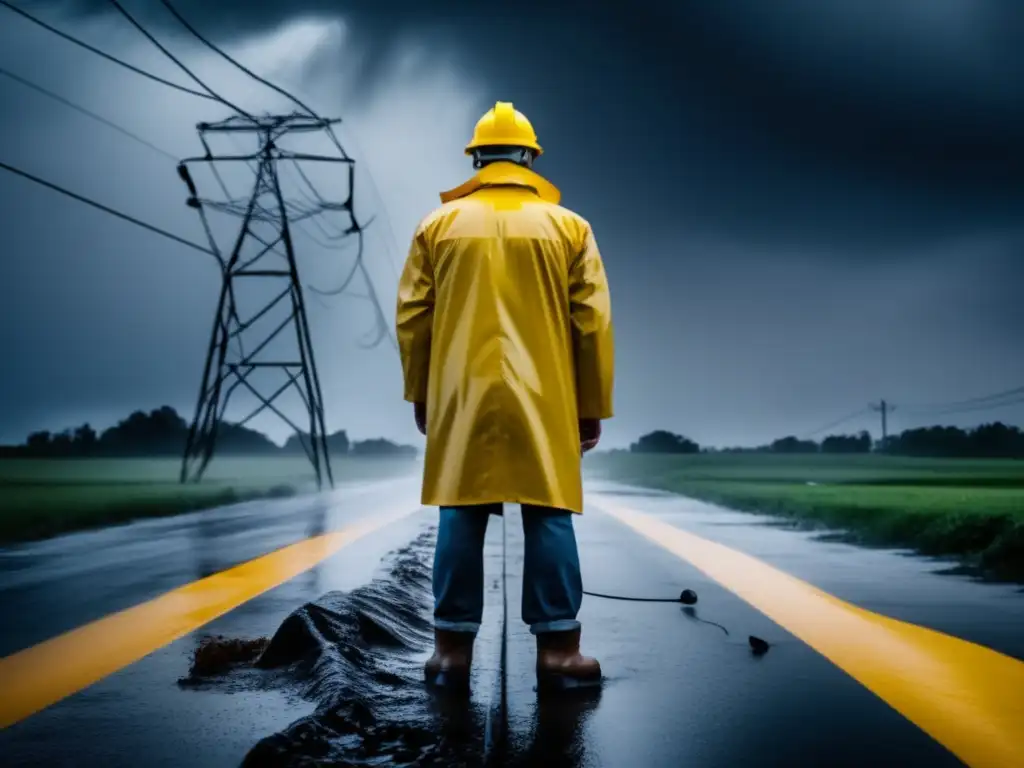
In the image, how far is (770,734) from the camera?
10.2ft

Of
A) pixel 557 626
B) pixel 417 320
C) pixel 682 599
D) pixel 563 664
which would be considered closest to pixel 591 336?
pixel 417 320

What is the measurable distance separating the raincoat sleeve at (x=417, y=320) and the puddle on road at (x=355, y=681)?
1.01 metres

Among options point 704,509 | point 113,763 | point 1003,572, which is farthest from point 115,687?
point 704,509

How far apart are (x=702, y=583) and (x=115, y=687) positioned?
399 centimetres

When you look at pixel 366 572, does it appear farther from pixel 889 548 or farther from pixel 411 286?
pixel 889 548

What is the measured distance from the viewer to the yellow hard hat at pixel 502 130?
4.18 metres

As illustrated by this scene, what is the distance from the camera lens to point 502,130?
4.19m

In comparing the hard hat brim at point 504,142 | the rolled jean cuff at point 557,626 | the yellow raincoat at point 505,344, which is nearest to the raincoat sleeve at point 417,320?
the yellow raincoat at point 505,344

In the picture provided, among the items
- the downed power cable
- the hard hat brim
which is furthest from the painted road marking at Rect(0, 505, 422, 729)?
the hard hat brim

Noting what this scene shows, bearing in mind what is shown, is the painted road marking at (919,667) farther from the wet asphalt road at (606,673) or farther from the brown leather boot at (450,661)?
the brown leather boot at (450,661)

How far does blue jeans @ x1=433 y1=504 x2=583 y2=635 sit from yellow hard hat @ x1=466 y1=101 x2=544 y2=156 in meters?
1.40

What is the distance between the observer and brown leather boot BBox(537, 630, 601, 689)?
3.73 metres

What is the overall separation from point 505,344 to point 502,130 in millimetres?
885

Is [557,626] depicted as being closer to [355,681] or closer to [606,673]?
[606,673]
